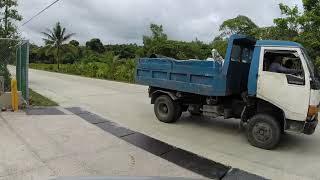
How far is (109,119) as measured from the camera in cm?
1070

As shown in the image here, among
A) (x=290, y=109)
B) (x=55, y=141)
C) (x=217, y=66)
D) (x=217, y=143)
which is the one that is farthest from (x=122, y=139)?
(x=290, y=109)

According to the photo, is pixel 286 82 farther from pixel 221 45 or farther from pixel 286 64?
pixel 221 45

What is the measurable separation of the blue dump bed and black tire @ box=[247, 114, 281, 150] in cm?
100

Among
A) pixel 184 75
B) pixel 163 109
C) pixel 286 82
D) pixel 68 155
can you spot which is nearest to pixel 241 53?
pixel 184 75

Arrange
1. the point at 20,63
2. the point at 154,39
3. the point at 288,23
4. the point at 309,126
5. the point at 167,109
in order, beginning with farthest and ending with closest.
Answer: the point at 154,39
the point at 288,23
the point at 20,63
the point at 167,109
the point at 309,126

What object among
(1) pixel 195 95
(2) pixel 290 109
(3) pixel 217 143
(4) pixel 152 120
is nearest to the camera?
(2) pixel 290 109

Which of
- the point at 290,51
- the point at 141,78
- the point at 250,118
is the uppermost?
the point at 290,51

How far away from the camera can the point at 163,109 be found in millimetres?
10367

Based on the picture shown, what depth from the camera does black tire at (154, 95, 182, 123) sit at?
1007 centimetres

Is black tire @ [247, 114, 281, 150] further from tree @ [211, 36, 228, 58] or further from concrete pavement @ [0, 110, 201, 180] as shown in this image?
tree @ [211, 36, 228, 58]

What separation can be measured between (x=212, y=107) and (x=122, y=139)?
91.5 inches

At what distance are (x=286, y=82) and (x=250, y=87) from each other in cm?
77

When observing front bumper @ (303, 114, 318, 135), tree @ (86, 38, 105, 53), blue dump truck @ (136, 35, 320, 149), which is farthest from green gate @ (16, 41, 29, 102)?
tree @ (86, 38, 105, 53)

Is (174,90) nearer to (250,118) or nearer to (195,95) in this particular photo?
(195,95)
